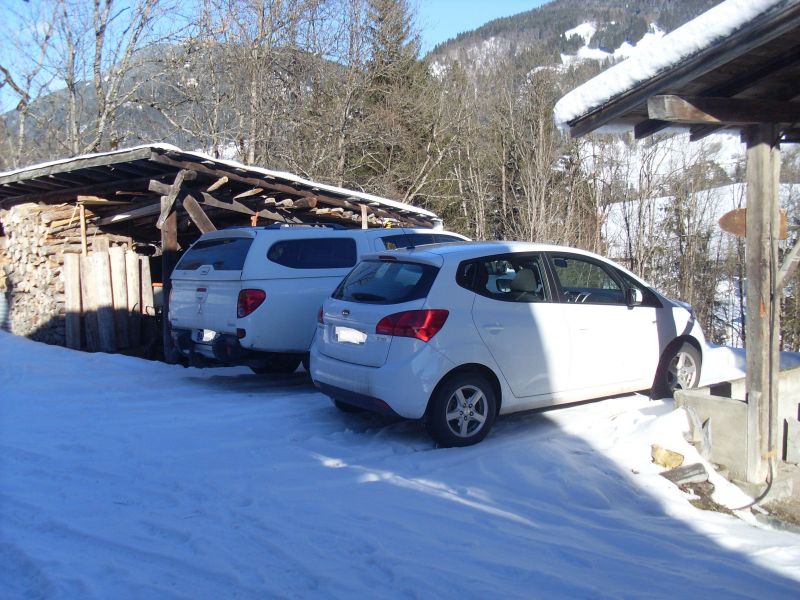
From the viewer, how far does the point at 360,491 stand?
199 inches

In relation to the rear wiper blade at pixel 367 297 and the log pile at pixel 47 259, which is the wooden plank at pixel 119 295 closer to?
the log pile at pixel 47 259

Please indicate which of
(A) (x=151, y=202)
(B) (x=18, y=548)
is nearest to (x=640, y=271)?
(A) (x=151, y=202)

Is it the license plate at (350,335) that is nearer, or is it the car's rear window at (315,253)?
the license plate at (350,335)

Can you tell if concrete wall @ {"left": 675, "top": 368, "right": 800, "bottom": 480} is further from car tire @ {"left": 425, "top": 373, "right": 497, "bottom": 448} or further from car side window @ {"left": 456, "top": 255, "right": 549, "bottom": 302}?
car tire @ {"left": 425, "top": 373, "right": 497, "bottom": 448}

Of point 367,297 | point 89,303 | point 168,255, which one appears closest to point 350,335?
point 367,297

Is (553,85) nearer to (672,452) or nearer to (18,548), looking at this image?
(672,452)

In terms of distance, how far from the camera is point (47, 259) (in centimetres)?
1293

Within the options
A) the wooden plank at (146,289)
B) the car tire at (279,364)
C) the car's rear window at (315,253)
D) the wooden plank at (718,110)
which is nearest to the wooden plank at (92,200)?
the wooden plank at (146,289)

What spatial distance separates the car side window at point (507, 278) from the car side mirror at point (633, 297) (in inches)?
40.4

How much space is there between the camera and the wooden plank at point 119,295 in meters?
12.3

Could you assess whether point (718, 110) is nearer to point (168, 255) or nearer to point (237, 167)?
point (237, 167)

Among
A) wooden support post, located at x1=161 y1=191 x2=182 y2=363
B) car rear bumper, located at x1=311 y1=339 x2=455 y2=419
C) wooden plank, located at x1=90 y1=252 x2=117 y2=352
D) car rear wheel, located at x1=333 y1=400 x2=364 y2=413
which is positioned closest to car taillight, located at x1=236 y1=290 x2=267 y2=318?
car rear wheel, located at x1=333 y1=400 x2=364 y2=413

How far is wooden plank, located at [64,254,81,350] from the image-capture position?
40.2 ft

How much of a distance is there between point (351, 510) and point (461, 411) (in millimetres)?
1694
